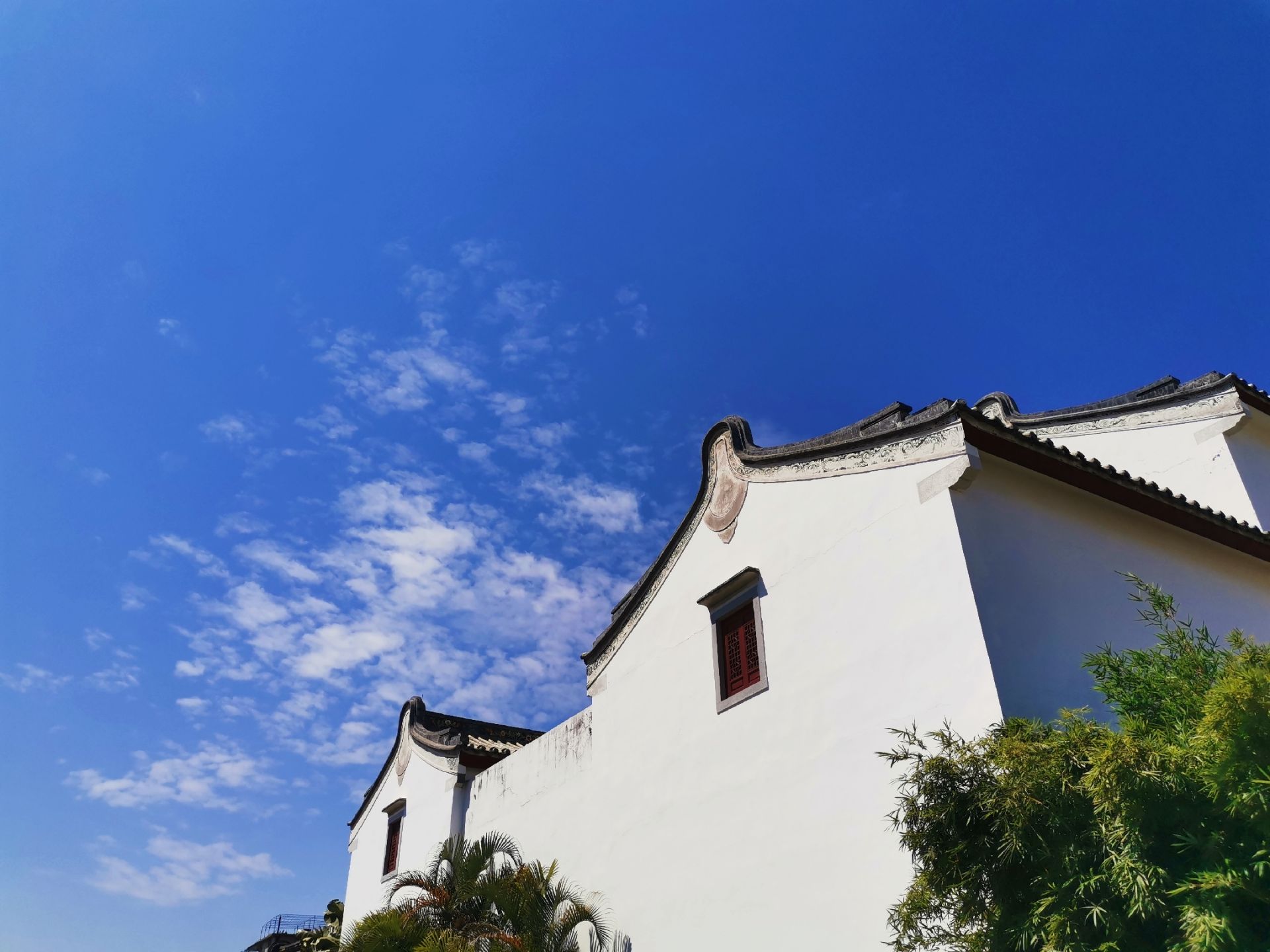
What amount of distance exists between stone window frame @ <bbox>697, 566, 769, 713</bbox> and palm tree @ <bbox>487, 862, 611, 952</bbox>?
2921mm

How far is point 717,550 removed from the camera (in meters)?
10.3

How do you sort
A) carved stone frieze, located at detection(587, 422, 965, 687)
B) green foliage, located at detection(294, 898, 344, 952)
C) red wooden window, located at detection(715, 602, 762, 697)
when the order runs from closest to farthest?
1. carved stone frieze, located at detection(587, 422, 965, 687)
2. red wooden window, located at detection(715, 602, 762, 697)
3. green foliage, located at detection(294, 898, 344, 952)

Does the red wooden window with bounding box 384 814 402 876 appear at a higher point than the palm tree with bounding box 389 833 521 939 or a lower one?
higher

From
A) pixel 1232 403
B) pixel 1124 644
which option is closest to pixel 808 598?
pixel 1124 644

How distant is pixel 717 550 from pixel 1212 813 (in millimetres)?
6083

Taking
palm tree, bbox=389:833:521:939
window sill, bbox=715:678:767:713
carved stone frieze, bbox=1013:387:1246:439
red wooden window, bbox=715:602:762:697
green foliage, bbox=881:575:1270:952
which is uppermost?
carved stone frieze, bbox=1013:387:1246:439

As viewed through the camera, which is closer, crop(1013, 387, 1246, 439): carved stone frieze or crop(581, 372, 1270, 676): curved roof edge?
crop(581, 372, 1270, 676): curved roof edge

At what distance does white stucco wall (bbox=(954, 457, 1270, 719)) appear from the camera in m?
7.01

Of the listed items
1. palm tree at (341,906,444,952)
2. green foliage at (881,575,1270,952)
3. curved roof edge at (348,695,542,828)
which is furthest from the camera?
curved roof edge at (348,695,542,828)

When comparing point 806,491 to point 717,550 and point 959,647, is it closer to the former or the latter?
point 717,550

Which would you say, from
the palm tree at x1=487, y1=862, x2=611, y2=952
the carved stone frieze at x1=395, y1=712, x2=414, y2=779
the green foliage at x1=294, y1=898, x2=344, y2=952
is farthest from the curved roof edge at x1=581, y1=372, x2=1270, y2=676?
the green foliage at x1=294, y1=898, x2=344, y2=952

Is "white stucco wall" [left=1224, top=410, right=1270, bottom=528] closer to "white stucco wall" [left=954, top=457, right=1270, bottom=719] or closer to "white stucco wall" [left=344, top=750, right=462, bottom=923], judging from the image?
"white stucco wall" [left=954, top=457, right=1270, bottom=719]

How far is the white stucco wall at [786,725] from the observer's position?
7242 millimetres

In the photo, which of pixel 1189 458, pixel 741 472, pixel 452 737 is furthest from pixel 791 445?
pixel 452 737
